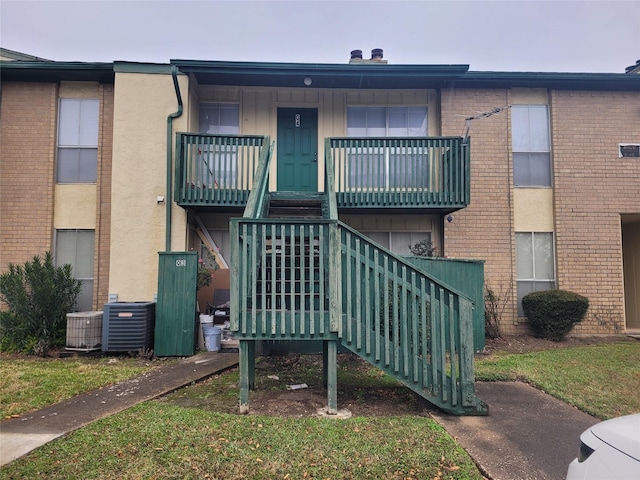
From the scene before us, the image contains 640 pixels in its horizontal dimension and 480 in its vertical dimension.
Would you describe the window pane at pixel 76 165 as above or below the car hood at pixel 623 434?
above

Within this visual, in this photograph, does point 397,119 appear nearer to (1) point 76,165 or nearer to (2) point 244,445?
(1) point 76,165

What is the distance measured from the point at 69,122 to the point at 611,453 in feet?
38.0

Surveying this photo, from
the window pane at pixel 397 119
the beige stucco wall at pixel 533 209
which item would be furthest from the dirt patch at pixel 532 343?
the window pane at pixel 397 119

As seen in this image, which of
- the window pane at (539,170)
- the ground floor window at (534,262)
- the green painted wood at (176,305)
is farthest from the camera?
the window pane at (539,170)

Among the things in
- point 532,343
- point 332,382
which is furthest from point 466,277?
point 332,382

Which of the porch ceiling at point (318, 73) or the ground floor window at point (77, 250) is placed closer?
the porch ceiling at point (318, 73)

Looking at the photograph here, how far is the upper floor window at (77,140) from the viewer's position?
9.75 meters

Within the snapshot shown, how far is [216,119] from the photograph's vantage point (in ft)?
34.0

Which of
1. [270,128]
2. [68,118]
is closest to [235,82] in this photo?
[270,128]

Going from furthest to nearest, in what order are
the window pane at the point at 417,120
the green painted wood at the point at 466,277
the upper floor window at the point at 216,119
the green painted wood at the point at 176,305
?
the window pane at the point at 417,120
the upper floor window at the point at 216,119
the green painted wood at the point at 466,277
the green painted wood at the point at 176,305

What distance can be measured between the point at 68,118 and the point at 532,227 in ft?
38.7

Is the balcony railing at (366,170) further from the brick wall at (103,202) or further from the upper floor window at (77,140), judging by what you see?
the upper floor window at (77,140)

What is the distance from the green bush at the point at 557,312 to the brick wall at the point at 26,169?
1158 cm

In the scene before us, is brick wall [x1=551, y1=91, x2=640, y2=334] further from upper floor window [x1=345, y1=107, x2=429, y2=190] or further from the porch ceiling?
upper floor window [x1=345, y1=107, x2=429, y2=190]
